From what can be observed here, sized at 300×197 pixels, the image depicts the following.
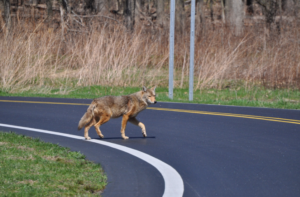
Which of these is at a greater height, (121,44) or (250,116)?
(121,44)

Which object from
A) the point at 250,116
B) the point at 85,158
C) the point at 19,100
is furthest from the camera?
the point at 19,100

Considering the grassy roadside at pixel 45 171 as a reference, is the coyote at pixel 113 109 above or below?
above

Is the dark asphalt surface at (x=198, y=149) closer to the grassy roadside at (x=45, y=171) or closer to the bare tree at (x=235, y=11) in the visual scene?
the grassy roadside at (x=45, y=171)

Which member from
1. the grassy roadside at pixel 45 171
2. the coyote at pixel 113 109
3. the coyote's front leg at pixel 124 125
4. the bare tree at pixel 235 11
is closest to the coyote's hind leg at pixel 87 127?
the coyote at pixel 113 109

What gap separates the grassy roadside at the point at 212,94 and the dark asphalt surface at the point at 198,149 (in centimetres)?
279

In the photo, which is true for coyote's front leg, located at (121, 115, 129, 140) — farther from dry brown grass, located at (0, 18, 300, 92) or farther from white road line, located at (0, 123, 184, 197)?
dry brown grass, located at (0, 18, 300, 92)

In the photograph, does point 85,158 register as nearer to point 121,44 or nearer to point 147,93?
point 147,93

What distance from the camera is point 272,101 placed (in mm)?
18422

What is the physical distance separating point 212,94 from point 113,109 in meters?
11.1

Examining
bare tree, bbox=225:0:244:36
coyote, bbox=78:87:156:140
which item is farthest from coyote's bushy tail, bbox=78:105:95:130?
bare tree, bbox=225:0:244:36

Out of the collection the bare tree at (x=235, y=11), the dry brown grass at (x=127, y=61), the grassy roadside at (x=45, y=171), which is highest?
the bare tree at (x=235, y=11)

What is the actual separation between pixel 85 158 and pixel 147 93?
8.57ft

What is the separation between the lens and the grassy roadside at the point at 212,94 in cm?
1806

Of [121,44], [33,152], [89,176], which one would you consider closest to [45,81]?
[121,44]
